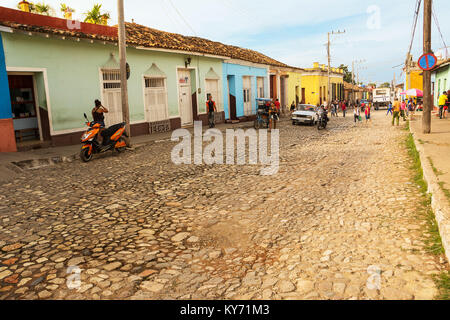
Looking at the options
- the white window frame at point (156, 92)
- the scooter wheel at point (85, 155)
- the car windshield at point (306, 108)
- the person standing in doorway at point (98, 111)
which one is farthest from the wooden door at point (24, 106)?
the car windshield at point (306, 108)

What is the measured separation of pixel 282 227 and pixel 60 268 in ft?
7.88

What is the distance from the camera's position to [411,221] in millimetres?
4406

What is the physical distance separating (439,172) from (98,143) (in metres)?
8.27

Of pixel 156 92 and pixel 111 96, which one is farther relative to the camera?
pixel 156 92

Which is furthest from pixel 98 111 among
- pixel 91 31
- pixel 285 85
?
pixel 285 85

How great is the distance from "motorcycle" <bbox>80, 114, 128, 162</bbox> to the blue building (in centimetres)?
213

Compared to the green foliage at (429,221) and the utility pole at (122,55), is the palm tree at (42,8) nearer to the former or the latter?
the utility pole at (122,55)

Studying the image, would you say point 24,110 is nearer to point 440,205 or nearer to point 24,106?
point 24,106

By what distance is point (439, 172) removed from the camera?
631 cm

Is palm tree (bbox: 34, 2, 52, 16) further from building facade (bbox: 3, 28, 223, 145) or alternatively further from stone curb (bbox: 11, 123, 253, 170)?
stone curb (bbox: 11, 123, 253, 170)

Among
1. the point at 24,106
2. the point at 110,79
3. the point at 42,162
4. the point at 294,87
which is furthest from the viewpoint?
the point at 294,87

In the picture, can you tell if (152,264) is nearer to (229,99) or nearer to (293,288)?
(293,288)

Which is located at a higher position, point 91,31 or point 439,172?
point 91,31
